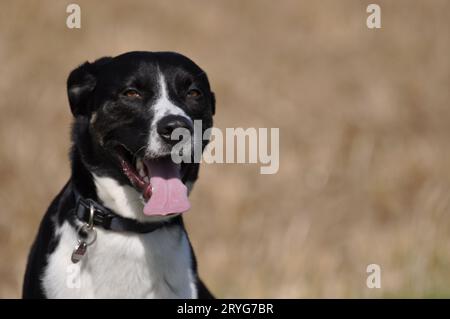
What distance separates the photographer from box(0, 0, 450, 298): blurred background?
385 inches

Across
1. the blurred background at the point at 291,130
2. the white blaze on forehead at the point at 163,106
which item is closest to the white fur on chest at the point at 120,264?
the white blaze on forehead at the point at 163,106

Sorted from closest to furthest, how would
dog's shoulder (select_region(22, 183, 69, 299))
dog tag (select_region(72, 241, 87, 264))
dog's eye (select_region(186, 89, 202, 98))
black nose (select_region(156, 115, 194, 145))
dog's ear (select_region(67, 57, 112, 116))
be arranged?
black nose (select_region(156, 115, 194, 145))
dog tag (select_region(72, 241, 87, 264))
dog's shoulder (select_region(22, 183, 69, 299))
dog's eye (select_region(186, 89, 202, 98))
dog's ear (select_region(67, 57, 112, 116))

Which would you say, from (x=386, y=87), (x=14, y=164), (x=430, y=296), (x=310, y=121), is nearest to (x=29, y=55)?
(x=14, y=164)

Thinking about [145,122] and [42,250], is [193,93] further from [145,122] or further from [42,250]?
[42,250]

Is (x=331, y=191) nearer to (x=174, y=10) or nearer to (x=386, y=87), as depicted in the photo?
(x=386, y=87)

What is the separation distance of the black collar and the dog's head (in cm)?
16

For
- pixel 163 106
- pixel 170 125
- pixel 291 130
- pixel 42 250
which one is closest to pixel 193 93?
pixel 163 106

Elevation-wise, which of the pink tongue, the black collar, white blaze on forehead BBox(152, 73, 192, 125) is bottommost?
the black collar

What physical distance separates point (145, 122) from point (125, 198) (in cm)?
42

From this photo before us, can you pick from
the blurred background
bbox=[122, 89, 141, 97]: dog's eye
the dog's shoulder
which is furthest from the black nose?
the blurred background

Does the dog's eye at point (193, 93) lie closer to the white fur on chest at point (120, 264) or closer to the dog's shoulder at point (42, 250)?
the white fur on chest at point (120, 264)

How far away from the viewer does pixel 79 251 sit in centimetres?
491

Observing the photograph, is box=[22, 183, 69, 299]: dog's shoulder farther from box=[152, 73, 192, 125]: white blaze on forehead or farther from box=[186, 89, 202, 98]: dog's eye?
box=[186, 89, 202, 98]: dog's eye

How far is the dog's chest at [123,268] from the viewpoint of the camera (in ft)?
16.3
